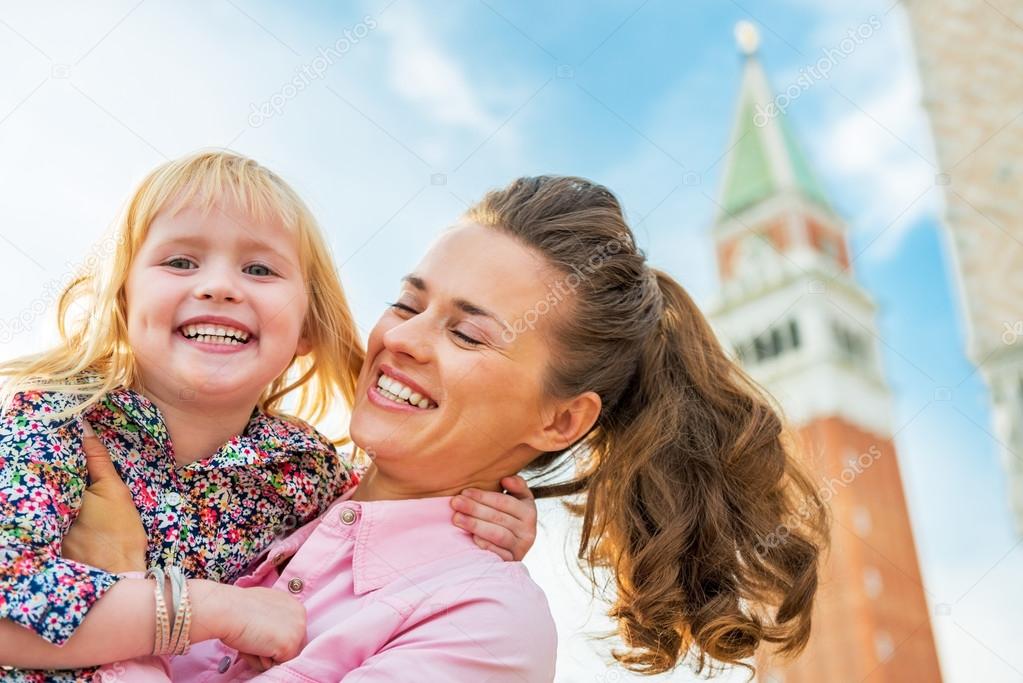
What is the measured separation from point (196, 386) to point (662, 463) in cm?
112

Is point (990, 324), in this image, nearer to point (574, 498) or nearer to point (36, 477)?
point (574, 498)

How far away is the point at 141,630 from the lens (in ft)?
5.63

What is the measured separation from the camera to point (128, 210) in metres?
2.27

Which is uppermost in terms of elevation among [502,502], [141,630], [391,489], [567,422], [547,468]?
[567,422]

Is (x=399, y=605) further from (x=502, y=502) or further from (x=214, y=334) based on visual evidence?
(x=214, y=334)

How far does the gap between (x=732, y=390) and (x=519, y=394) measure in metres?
0.70

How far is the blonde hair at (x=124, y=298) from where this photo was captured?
2.09 m

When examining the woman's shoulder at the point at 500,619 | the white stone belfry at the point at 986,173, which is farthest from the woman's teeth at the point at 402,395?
A: the white stone belfry at the point at 986,173

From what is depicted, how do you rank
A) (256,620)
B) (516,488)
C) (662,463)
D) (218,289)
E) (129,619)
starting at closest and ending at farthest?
(129,619), (256,620), (218,289), (516,488), (662,463)

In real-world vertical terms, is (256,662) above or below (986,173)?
below

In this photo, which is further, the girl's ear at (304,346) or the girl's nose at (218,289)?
the girl's ear at (304,346)

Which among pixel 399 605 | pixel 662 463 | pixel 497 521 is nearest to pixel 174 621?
pixel 399 605

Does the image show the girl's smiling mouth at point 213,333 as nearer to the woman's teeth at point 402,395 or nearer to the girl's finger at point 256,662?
the woman's teeth at point 402,395

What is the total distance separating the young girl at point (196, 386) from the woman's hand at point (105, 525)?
0.08 feet
